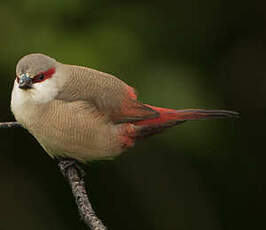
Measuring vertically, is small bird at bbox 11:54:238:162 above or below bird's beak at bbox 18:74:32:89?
below

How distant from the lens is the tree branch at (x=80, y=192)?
3732 mm

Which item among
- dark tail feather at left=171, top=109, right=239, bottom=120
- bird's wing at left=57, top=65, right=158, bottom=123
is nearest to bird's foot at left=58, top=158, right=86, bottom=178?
bird's wing at left=57, top=65, right=158, bottom=123

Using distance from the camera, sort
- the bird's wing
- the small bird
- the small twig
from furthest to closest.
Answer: the bird's wing < the small bird < the small twig

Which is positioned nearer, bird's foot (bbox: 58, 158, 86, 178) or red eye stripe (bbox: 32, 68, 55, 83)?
red eye stripe (bbox: 32, 68, 55, 83)

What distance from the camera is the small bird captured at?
4.34m

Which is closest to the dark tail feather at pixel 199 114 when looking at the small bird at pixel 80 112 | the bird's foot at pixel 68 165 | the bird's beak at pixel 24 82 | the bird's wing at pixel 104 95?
the small bird at pixel 80 112

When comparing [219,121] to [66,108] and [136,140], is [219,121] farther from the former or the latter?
[66,108]

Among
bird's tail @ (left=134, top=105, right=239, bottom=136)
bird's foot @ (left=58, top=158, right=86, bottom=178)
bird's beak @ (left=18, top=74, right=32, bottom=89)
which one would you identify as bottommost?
bird's foot @ (left=58, top=158, right=86, bottom=178)

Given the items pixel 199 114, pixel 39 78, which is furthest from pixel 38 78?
pixel 199 114

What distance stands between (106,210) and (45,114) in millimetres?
1770

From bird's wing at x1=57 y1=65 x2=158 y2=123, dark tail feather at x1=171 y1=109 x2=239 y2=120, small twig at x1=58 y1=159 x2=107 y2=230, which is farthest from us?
dark tail feather at x1=171 y1=109 x2=239 y2=120

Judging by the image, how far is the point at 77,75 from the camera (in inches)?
179

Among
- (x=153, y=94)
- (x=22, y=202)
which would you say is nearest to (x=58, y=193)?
(x=22, y=202)

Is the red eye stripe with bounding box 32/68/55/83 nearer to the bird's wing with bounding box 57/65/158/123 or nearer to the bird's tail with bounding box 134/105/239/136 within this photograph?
the bird's wing with bounding box 57/65/158/123
